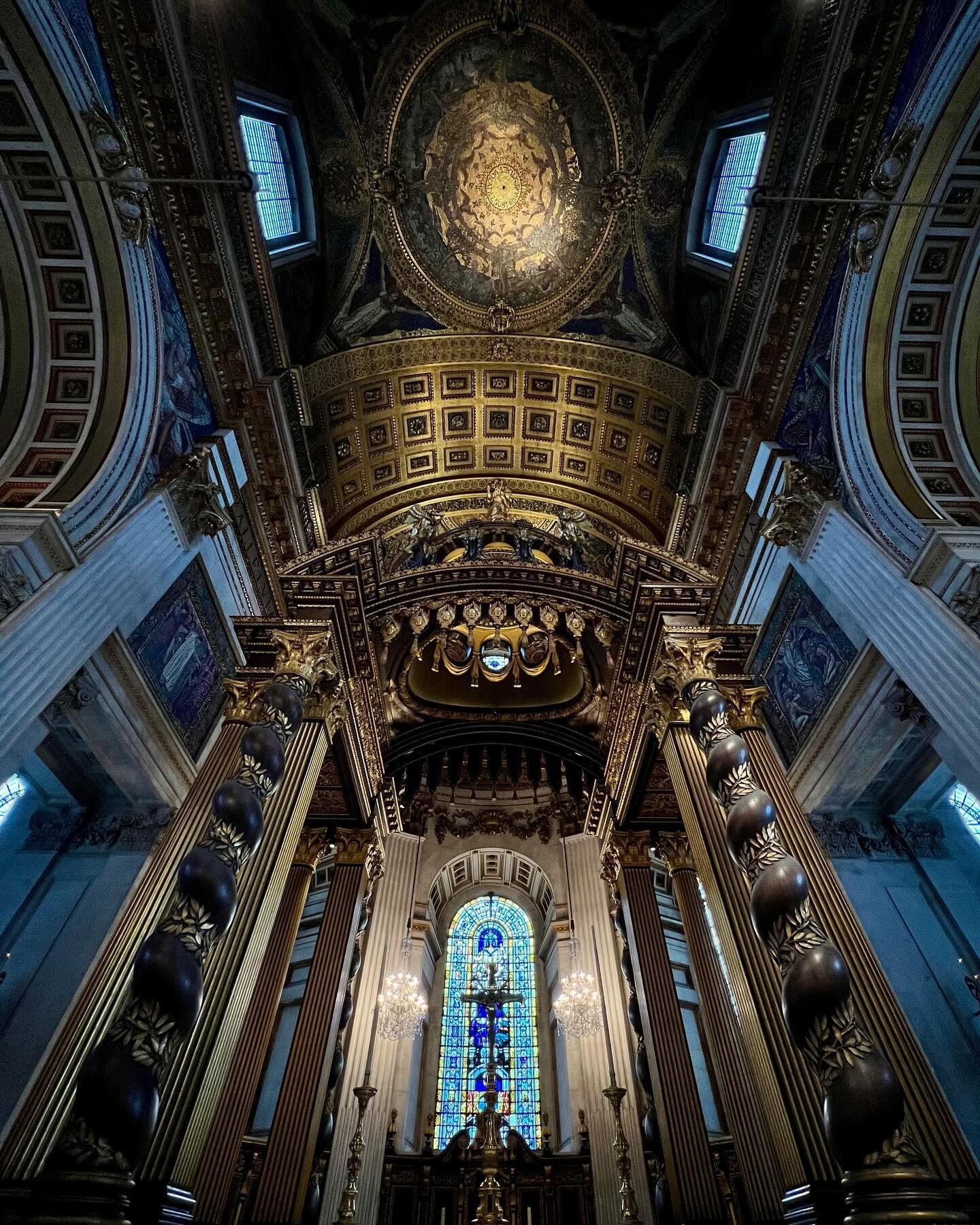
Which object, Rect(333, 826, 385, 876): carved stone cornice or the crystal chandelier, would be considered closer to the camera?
Rect(333, 826, 385, 876): carved stone cornice

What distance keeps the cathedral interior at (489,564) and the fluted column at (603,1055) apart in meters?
0.13

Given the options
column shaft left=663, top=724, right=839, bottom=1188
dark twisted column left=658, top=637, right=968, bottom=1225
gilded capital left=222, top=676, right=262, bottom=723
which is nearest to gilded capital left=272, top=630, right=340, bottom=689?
gilded capital left=222, top=676, right=262, bottom=723

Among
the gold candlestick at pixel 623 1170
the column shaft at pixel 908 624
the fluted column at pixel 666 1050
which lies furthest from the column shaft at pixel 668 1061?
the column shaft at pixel 908 624

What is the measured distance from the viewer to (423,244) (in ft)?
38.1

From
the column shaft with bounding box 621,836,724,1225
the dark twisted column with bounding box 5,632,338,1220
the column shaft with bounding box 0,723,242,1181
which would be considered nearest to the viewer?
the dark twisted column with bounding box 5,632,338,1220

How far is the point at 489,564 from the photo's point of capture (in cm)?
1032

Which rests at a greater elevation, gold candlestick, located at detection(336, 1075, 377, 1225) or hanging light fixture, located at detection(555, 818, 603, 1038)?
hanging light fixture, located at detection(555, 818, 603, 1038)

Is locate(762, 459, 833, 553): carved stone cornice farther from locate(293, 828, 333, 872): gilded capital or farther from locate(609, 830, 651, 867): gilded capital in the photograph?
locate(293, 828, 333, 872): gilded capital

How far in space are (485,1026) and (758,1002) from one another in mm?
12086

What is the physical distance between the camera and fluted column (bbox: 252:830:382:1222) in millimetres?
8719

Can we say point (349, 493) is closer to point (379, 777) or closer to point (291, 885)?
point (379, 777)

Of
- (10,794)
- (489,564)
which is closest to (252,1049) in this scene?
(10,794)

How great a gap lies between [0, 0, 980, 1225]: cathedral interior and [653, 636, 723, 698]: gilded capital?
0.26ft

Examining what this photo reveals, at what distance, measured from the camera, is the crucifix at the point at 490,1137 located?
9523mm
